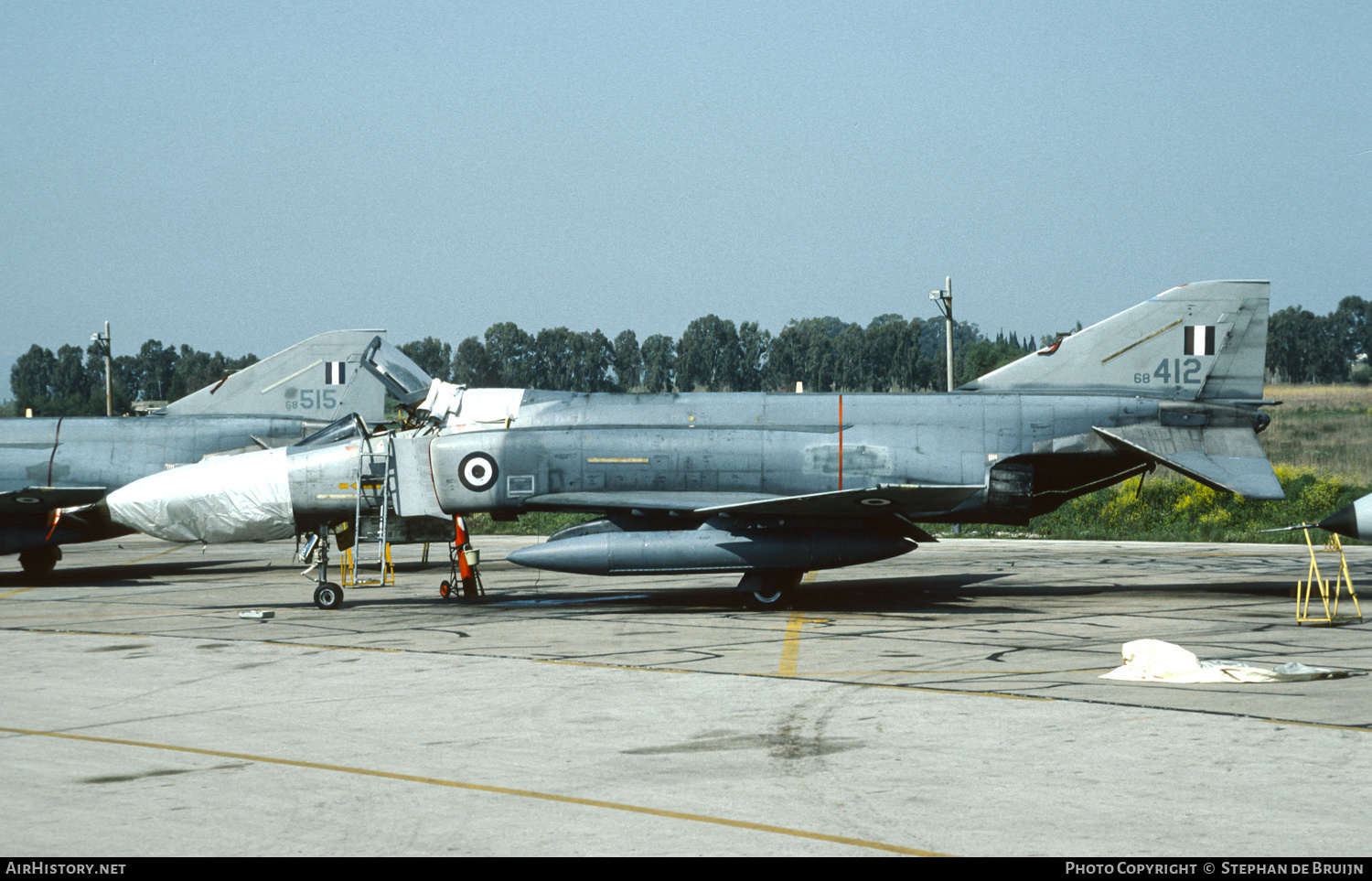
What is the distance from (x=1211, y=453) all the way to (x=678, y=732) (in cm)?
1133

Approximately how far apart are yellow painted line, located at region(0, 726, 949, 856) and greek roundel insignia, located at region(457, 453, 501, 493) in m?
8.08

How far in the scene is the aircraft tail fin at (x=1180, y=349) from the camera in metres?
17.1

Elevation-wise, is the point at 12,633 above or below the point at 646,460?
below

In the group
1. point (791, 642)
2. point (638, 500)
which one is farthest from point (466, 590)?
point (791, 642)

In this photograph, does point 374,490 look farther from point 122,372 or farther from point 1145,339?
point 122,372

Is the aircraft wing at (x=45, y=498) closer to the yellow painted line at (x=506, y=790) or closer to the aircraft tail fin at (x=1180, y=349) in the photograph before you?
the yellow painted line at (x=506, y=790)

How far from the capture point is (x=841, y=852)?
580 centimetres

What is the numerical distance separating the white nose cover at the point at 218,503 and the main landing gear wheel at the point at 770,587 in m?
6.76

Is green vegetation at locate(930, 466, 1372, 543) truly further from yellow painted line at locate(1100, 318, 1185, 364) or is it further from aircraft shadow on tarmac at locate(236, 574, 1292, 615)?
yellow painted line at locate(1100, 318, 1185, 364)

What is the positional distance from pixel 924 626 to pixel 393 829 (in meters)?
9.09

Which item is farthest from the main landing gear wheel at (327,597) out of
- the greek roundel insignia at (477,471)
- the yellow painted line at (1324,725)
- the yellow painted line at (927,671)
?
the yellow painted line at (1324,725)

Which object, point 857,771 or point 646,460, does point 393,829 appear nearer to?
point 857,771

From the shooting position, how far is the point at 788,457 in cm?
1645
